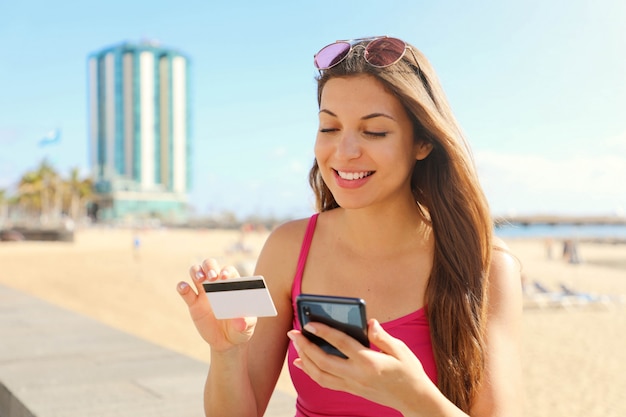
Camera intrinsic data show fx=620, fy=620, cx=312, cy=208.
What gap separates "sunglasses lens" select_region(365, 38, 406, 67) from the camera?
5.12 feet

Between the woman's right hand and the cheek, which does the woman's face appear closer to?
the cheek

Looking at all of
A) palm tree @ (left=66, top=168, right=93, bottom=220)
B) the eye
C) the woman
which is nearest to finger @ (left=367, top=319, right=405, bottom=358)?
the woman

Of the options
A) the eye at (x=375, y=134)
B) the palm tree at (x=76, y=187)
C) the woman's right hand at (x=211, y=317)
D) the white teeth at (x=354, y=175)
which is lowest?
the palm tree at (x=76, y=187)

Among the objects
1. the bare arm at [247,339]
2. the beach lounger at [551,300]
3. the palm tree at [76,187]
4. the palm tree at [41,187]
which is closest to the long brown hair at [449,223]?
the bare arm at [247,339]

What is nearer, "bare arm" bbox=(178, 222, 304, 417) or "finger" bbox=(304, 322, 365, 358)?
"finger" bbox=(304, 322, 365, 358)

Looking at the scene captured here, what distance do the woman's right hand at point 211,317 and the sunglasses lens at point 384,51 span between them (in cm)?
63

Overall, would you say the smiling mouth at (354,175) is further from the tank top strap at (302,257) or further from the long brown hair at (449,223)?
the tank top strap at (302,257)

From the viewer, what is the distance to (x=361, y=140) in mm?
1554

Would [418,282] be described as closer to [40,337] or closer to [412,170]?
[412,170]

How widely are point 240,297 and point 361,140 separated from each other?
0.51 m

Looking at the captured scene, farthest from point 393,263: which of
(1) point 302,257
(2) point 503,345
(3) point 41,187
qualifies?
(3) point 41,187

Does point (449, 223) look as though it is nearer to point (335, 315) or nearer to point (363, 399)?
point (363, 399)

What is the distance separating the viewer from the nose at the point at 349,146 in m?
1.54

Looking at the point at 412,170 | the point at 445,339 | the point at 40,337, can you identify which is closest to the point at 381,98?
the point at 412,170
